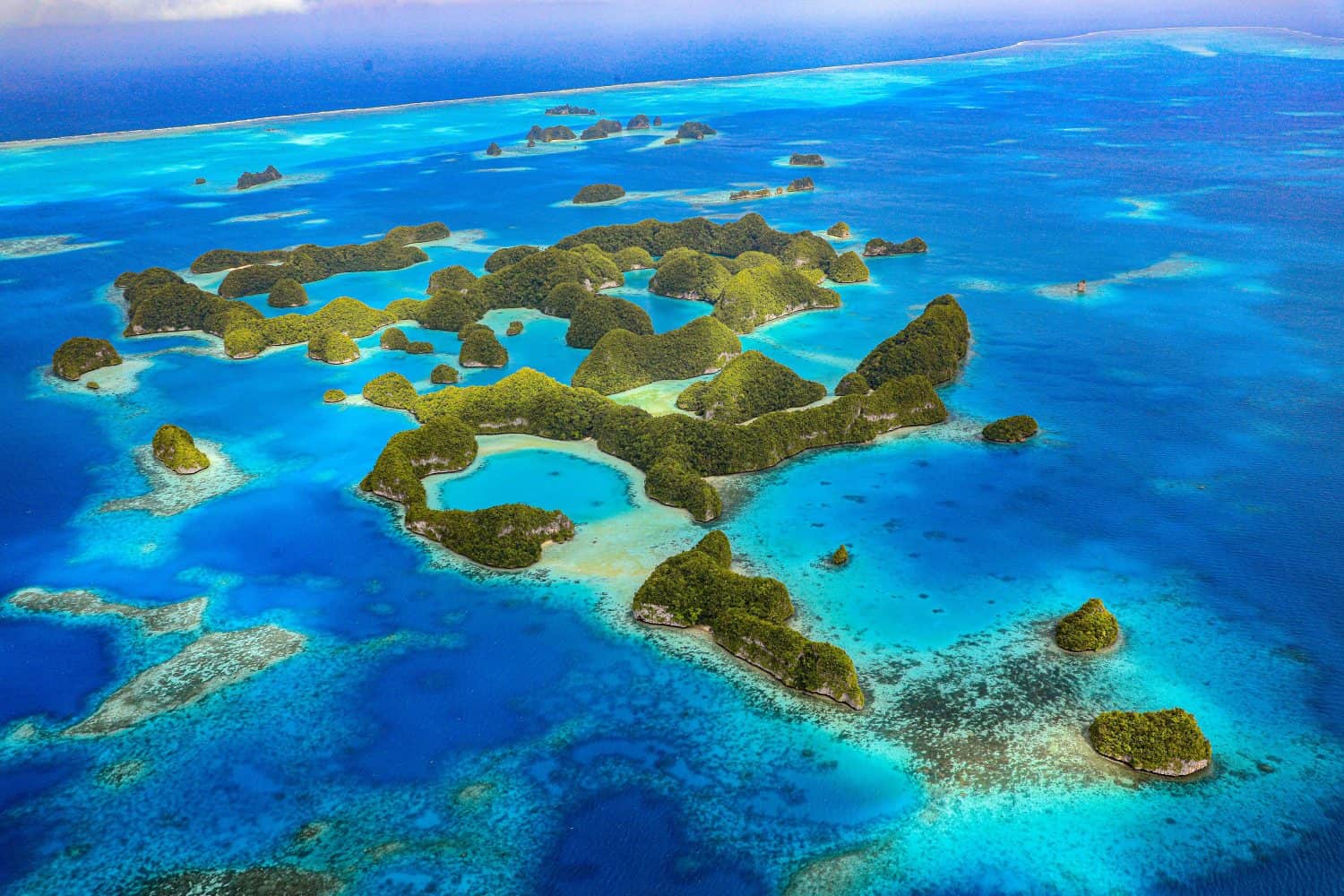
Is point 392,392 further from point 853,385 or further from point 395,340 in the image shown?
point 853,385

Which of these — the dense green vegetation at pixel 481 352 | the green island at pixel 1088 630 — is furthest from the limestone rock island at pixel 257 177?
the green island at pixel 1088 630

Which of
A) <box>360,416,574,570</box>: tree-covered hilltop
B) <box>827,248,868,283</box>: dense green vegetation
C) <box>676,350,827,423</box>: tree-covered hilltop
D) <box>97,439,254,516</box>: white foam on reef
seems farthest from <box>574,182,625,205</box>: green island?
<box>360,416,574,570</box>: tree-covered hilltop

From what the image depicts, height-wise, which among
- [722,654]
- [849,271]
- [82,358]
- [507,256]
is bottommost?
[849,271]

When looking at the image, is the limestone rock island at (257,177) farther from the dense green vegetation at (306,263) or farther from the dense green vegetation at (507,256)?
the dense green vegetation at (507,256)

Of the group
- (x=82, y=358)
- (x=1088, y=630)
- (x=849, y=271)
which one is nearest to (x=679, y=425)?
(x=1088, y=630)

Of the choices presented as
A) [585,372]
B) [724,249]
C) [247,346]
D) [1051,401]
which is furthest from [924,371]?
[247,346]

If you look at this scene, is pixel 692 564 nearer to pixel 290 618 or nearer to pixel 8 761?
pixel 290 618

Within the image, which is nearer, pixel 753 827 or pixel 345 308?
pixel 753 827
